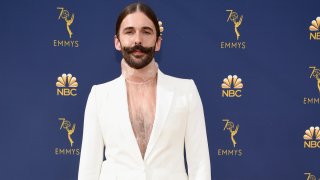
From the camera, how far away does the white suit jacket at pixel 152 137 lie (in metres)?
1.91

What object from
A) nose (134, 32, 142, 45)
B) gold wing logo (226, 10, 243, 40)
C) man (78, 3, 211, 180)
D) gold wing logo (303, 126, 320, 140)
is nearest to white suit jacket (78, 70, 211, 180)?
man (78, 3, 211, 180)

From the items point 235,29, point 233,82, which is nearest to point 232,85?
point 233,82

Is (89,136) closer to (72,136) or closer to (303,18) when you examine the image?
(72,136)

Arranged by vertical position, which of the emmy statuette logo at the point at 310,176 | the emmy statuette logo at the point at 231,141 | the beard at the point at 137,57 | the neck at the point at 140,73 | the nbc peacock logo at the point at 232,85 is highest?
the beard at the point at 137,57

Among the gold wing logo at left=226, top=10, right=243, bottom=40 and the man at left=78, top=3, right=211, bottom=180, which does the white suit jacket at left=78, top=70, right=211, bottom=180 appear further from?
the gold wing logo at left=226, top=10, right=243, bottom=40

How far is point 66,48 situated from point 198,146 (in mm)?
1234

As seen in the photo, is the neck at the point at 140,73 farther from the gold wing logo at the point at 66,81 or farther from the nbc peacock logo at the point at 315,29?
the nbc peacock logo at the point at 315,29

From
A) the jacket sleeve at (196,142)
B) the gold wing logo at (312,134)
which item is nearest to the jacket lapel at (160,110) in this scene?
the jacket sleeve at (196,142)

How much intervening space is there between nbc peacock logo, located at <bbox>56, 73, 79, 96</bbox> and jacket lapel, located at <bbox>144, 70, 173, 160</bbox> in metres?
0.87

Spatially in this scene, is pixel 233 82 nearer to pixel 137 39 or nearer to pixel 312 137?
pixel 312 137

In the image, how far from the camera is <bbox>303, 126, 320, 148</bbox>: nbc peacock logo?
2.66 m

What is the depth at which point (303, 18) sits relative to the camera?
8.66ft

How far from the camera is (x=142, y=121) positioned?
1.98 m

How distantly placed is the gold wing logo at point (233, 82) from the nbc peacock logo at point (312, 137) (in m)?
0.57
